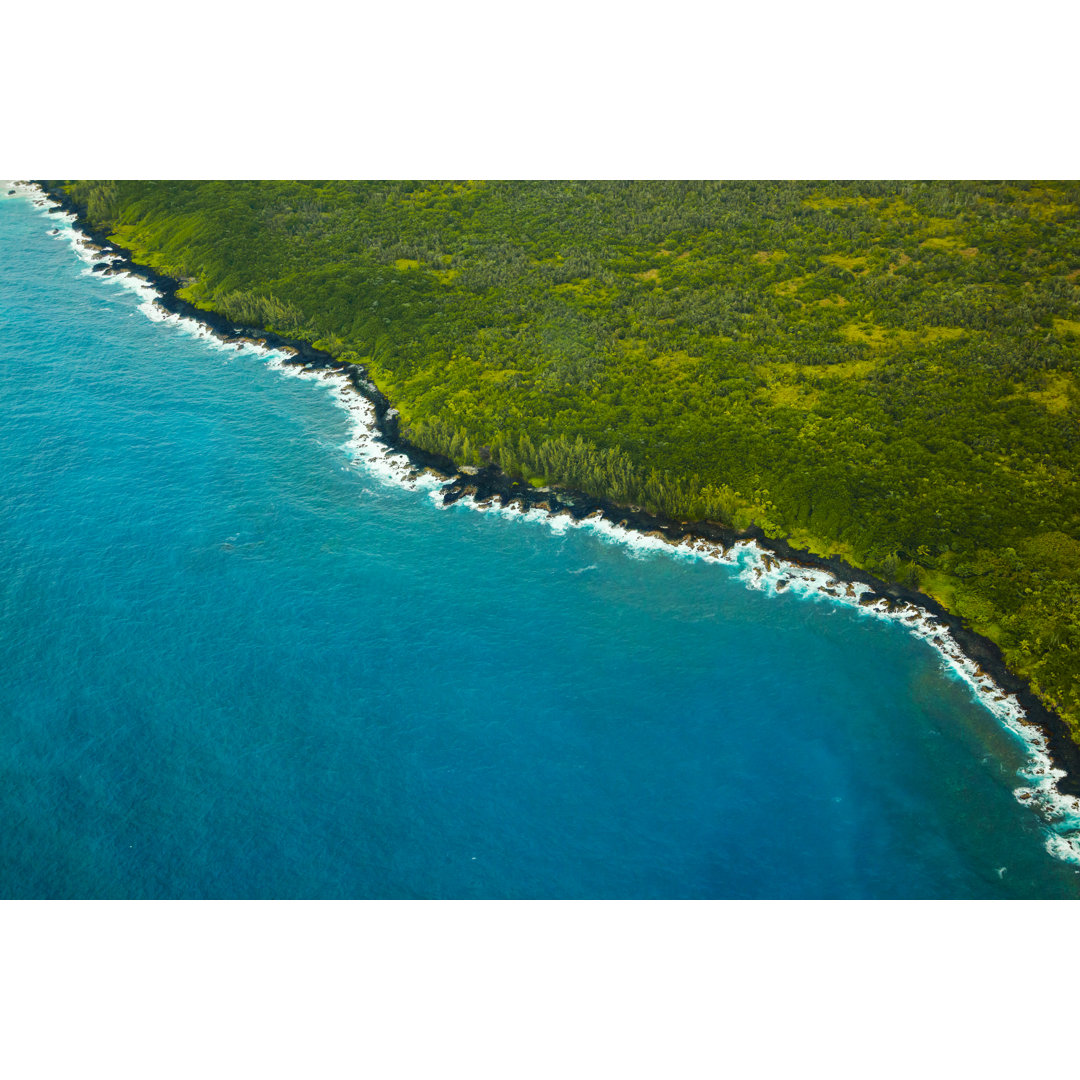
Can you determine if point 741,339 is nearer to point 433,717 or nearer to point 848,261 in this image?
point 848,261

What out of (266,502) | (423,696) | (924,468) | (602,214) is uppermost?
(602,214)

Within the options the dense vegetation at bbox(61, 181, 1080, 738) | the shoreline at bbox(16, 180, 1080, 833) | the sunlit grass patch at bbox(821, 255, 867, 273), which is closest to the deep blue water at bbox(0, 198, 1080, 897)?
the shoreline at bbox(16, 180, 1080, 833)

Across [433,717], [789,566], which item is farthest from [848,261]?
[433,717]

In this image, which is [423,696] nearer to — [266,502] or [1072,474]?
[266,502]

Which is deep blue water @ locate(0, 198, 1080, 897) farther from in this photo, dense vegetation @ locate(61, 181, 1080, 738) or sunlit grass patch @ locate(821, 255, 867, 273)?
sunlit grass patch @ locate(821, 255, 867, 273)

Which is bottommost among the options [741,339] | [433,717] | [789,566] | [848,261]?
[433,717]

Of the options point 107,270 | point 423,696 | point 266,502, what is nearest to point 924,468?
point 423,696
